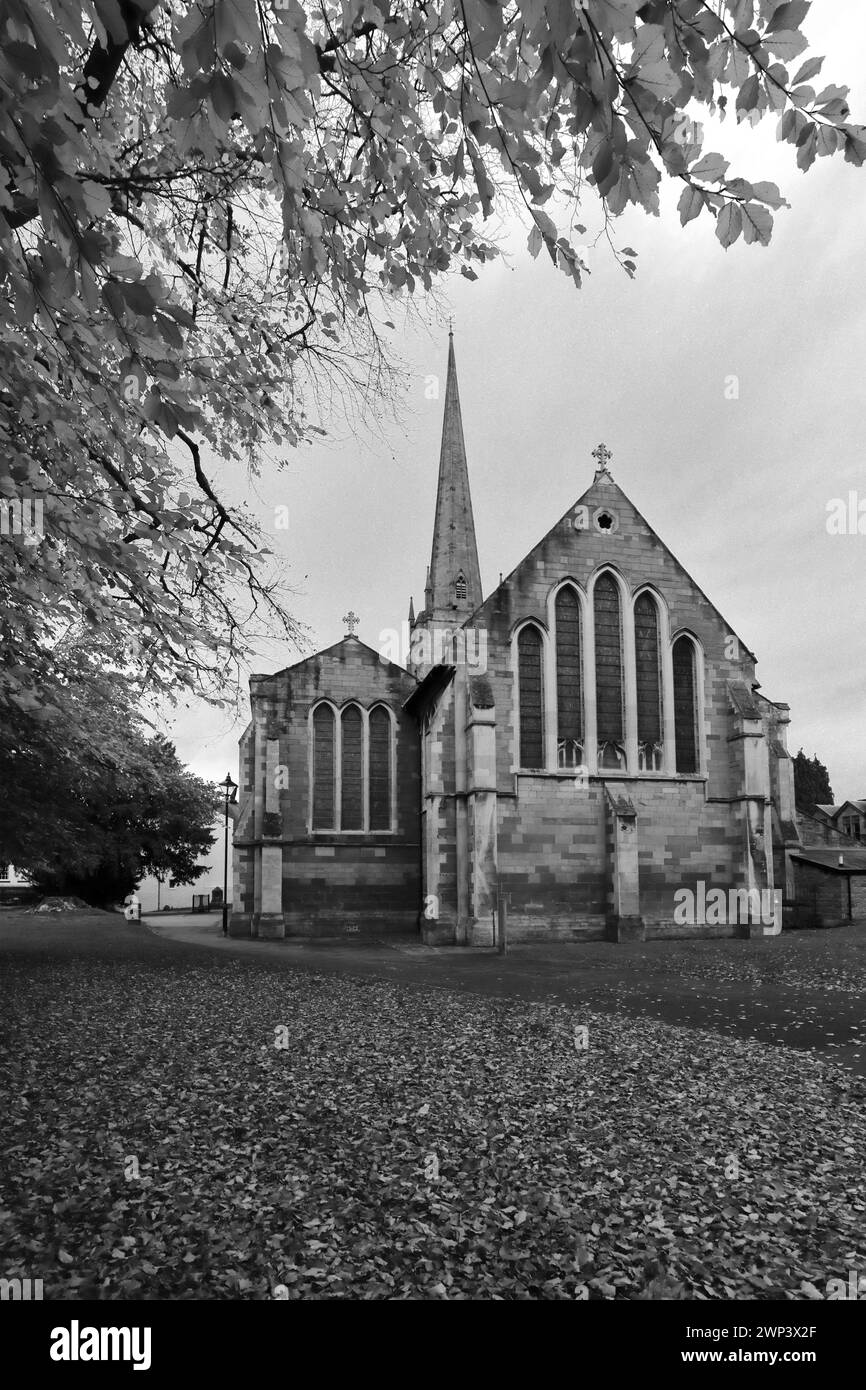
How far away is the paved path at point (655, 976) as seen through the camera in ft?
33.4

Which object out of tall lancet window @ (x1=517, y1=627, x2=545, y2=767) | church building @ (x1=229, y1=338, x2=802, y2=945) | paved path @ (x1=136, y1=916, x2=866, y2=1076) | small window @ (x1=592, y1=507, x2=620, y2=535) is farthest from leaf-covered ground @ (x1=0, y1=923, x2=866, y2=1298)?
small window @ (x1=592, y1=507, x2=620, y2=535)

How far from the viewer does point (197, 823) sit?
43156 mm

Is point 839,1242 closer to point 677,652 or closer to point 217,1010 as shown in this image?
point 217,1010

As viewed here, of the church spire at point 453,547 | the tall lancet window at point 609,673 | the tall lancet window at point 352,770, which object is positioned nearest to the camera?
the tall lancet window at point 609,673

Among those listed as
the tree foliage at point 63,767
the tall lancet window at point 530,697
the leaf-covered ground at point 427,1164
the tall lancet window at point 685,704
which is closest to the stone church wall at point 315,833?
the tall lancet window at point 530,697

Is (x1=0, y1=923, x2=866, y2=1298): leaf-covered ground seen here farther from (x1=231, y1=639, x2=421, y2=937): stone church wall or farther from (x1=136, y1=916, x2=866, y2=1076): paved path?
(x1=231, y1=639, x2=421, y2=937): stone church wall

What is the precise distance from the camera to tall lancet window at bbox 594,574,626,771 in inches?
924

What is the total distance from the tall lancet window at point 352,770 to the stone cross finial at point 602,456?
36.4 ft

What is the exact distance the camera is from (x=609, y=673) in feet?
78.3

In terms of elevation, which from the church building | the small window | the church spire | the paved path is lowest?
the paved path

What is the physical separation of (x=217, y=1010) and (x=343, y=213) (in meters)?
9.80

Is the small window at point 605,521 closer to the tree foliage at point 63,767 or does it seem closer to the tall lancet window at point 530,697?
the tall lancet window at point 530,697

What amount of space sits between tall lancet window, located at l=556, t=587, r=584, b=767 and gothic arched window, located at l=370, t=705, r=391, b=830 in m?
7.27

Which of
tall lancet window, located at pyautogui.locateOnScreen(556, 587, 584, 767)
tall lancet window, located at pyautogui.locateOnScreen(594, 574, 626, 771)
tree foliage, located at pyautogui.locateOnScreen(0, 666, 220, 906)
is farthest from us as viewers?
tall lancet window, located at pyautogui.locateOnScreen(594, 574, 626, 771)
